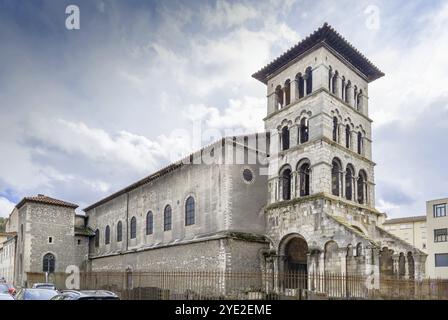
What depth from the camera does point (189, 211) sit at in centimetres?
2634

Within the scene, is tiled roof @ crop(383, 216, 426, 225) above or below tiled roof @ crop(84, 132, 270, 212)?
below

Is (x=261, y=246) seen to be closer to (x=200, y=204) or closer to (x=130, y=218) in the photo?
(x=200, y=204)

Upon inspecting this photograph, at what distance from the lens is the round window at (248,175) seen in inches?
953

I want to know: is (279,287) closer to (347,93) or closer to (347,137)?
(347,137)

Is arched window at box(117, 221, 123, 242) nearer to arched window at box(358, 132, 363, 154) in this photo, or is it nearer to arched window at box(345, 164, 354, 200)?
arched window at box(345, 164, 354, 200)

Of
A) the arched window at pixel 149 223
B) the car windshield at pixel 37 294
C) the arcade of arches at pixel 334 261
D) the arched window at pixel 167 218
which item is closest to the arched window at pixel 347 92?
the arcade of arches at pixel 334 261

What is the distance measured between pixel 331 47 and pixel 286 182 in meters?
8.20

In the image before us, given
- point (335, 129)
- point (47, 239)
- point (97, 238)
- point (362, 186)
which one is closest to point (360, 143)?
point (362, 186)

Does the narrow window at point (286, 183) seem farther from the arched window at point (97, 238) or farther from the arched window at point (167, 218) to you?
the arched window at point (97, 238)

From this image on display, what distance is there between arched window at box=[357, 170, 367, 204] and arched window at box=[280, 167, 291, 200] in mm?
4333

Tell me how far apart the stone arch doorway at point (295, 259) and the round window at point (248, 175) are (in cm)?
415

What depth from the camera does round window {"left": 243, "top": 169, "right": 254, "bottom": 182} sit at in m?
24.2

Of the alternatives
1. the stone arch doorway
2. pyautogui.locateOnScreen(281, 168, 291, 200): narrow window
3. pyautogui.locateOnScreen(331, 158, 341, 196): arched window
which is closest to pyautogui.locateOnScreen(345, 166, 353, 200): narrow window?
pyautogui.locateOnScreen(331, 158, 341, 196): arched window
